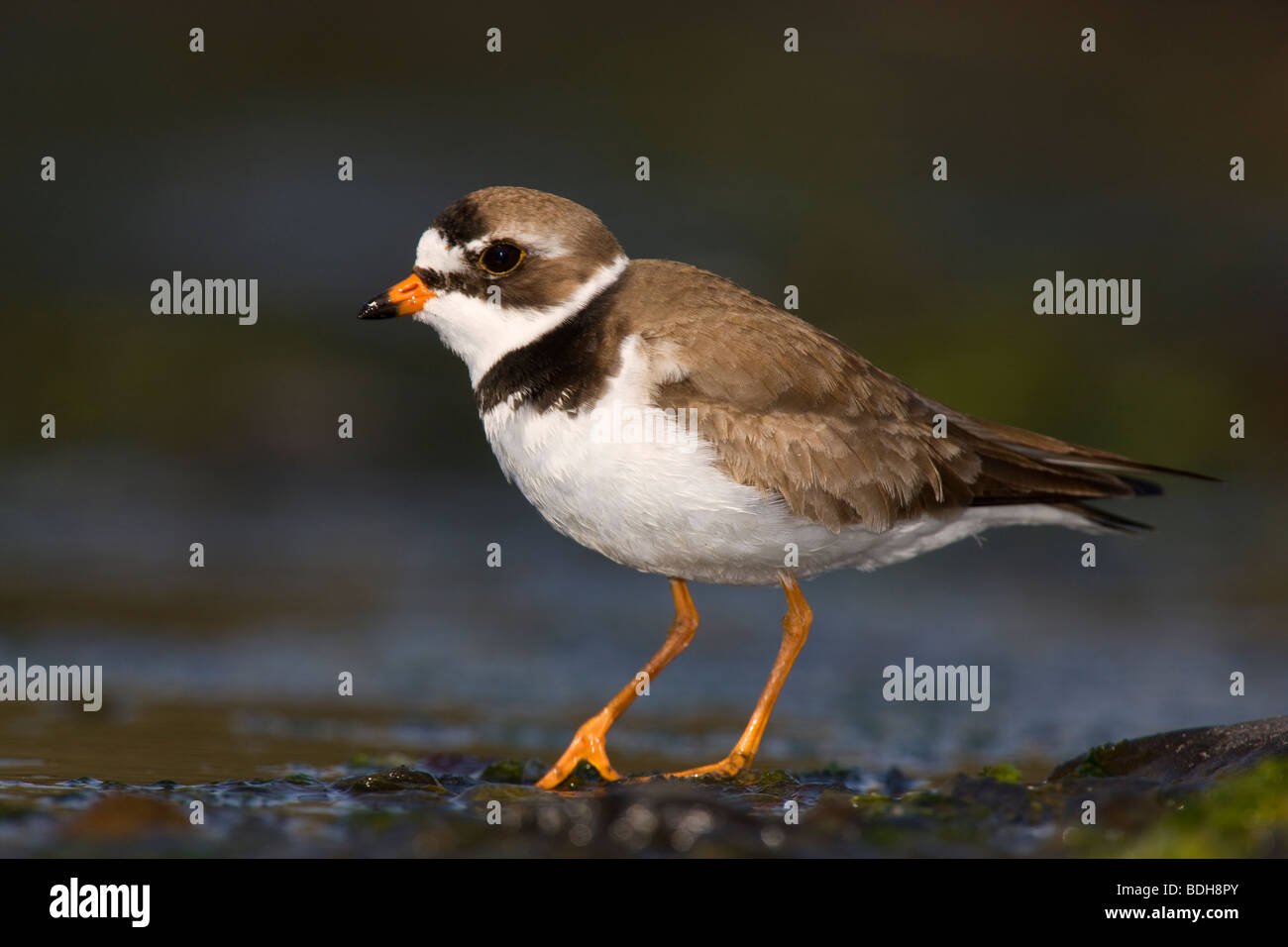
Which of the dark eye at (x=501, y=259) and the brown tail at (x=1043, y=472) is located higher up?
the dark eye at (x=501, y=259)

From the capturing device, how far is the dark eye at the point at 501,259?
716cm

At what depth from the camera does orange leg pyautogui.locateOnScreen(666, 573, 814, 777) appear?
7.41 metres

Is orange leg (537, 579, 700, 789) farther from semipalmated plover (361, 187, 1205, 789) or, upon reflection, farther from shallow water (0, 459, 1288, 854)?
shallow water (0, 459, 1288, 854)

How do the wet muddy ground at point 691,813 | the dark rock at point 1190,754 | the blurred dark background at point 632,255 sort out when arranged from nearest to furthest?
1. the wet muddy ground at point 691,813
2. the dark rock at point 1190,754
3. the blurred dark background at point 632,255

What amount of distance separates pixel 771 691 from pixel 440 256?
9.14 feet

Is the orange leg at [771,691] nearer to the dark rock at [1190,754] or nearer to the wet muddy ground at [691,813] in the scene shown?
the wet muddy ground at [691,813]

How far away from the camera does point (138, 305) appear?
16.8 m

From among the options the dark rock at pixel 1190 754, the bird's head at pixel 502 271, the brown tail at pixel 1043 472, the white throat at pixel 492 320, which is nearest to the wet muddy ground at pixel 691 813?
the dark rock at pixel 1190 754

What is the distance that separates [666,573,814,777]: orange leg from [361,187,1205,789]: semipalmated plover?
0.02 meters

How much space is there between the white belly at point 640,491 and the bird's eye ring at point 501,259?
0.69 metres

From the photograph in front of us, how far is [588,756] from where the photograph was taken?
7422mm

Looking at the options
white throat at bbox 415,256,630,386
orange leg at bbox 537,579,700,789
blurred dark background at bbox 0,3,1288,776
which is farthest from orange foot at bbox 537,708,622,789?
white throat at bbox 415,256,630,386

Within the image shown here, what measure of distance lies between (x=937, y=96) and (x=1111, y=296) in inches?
188

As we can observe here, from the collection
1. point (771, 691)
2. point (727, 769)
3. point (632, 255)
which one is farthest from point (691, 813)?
point (632, 255)
